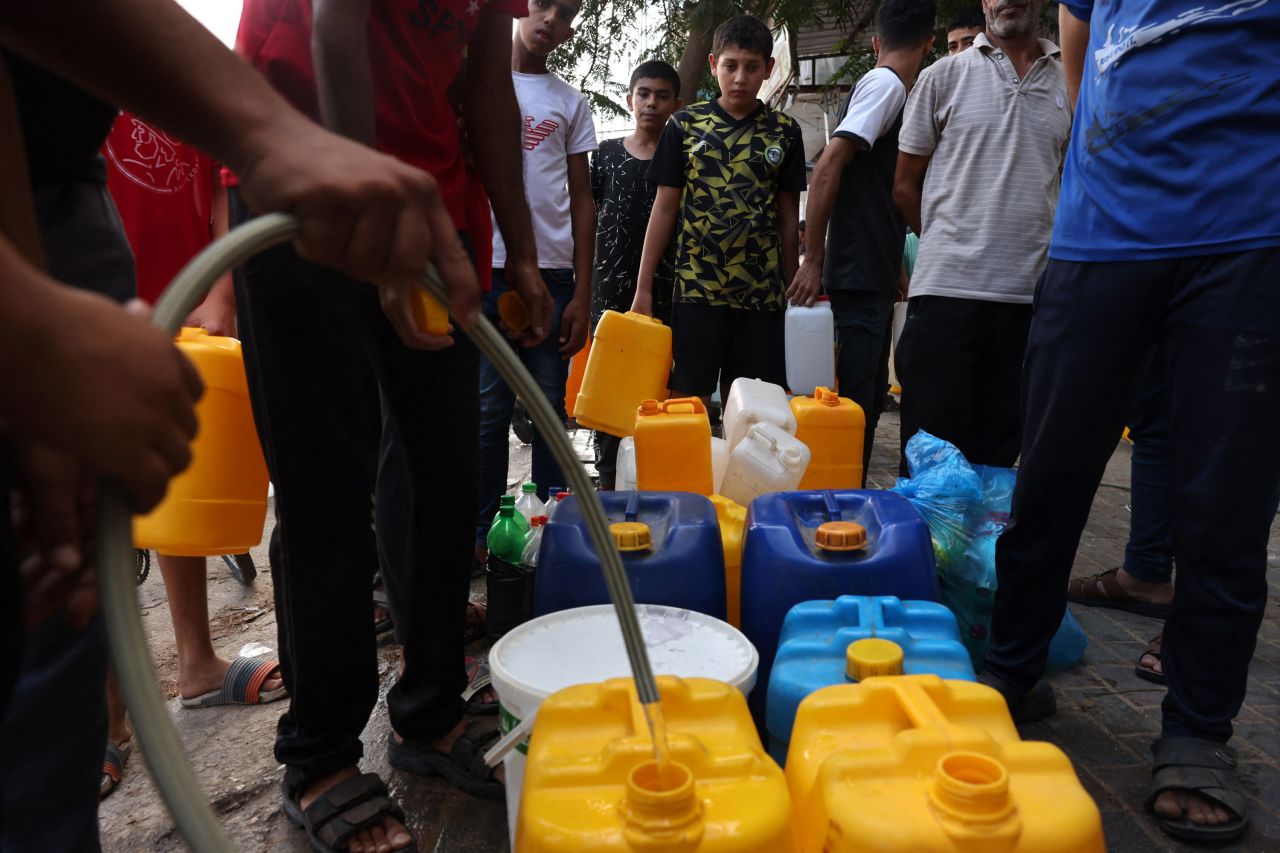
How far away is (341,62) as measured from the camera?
1329 mm

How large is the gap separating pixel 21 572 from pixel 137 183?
1827 millimetres

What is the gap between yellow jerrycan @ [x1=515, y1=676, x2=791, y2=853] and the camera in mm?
929

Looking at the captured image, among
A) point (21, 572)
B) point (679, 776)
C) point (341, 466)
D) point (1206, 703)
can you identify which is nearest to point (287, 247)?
point (341, 466)

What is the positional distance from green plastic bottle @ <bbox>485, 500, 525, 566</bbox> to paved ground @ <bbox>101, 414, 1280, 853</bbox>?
0.41 m

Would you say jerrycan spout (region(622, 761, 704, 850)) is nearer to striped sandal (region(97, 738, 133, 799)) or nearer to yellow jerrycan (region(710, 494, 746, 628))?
yellow jerrycan (region(710, 494, 746, 628))

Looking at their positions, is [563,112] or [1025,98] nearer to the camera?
[1025,98]

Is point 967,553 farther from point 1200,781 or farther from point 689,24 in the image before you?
point 689,24

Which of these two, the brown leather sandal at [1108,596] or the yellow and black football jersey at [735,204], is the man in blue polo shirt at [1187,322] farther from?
the yellow and black football jersey at [735,204]

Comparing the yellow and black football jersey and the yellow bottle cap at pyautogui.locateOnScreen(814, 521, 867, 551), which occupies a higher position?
the yellow and black football jersey

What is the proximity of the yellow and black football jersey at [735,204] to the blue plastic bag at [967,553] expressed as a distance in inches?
51.6

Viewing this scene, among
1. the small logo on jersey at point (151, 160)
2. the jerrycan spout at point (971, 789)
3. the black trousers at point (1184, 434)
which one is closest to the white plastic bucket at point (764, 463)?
the black trousers at point (1184, 434)

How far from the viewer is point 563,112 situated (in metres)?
3.41

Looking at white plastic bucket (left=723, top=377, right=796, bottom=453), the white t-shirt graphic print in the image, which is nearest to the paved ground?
white plastic bucket (left=723, top=377, right=796, bottom=453)

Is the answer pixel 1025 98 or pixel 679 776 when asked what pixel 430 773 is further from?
pixel 1025 98
